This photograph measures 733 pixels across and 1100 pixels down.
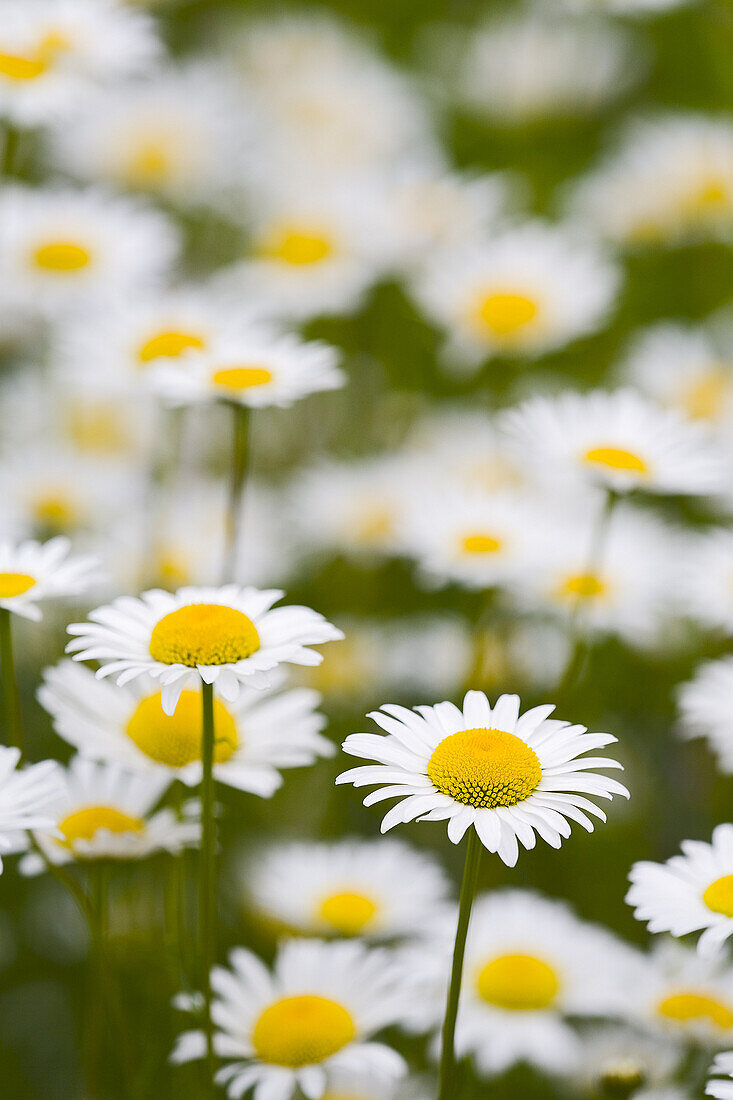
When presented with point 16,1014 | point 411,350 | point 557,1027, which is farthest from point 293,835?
point 411,350

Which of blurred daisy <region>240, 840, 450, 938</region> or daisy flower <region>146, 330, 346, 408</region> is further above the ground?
daisy flower <region>146, 330, 346, 408</region>

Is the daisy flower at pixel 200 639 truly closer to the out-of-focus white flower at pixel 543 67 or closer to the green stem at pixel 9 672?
the green stem at pixel 9 672

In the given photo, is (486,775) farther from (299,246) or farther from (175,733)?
(299,246)

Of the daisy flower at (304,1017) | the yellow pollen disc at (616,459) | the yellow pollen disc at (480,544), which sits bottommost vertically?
the daisy flower at (304,1017)

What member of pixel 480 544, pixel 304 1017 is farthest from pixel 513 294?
pixel 304 1017

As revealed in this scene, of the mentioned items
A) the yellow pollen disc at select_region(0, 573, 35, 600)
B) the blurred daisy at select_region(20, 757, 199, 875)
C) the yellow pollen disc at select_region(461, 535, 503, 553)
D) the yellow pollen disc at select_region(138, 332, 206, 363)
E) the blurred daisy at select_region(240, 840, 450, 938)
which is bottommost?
the blurred daisy at select_region(240, 840, 450, 938)

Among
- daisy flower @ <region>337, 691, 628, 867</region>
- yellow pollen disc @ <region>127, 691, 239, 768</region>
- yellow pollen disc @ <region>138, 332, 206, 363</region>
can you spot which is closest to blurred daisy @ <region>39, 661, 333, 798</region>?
yellow pollen disc @ <region>127, 691, 239, 768</region>

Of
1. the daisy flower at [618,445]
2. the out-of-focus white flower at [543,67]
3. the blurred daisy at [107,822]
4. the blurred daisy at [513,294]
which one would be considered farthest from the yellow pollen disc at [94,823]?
the out-of-focus white flower at [543,67]

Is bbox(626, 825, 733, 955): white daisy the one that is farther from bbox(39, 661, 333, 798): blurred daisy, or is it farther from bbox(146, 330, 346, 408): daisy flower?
bbox(146, 330, 346, 408): daisy flower
